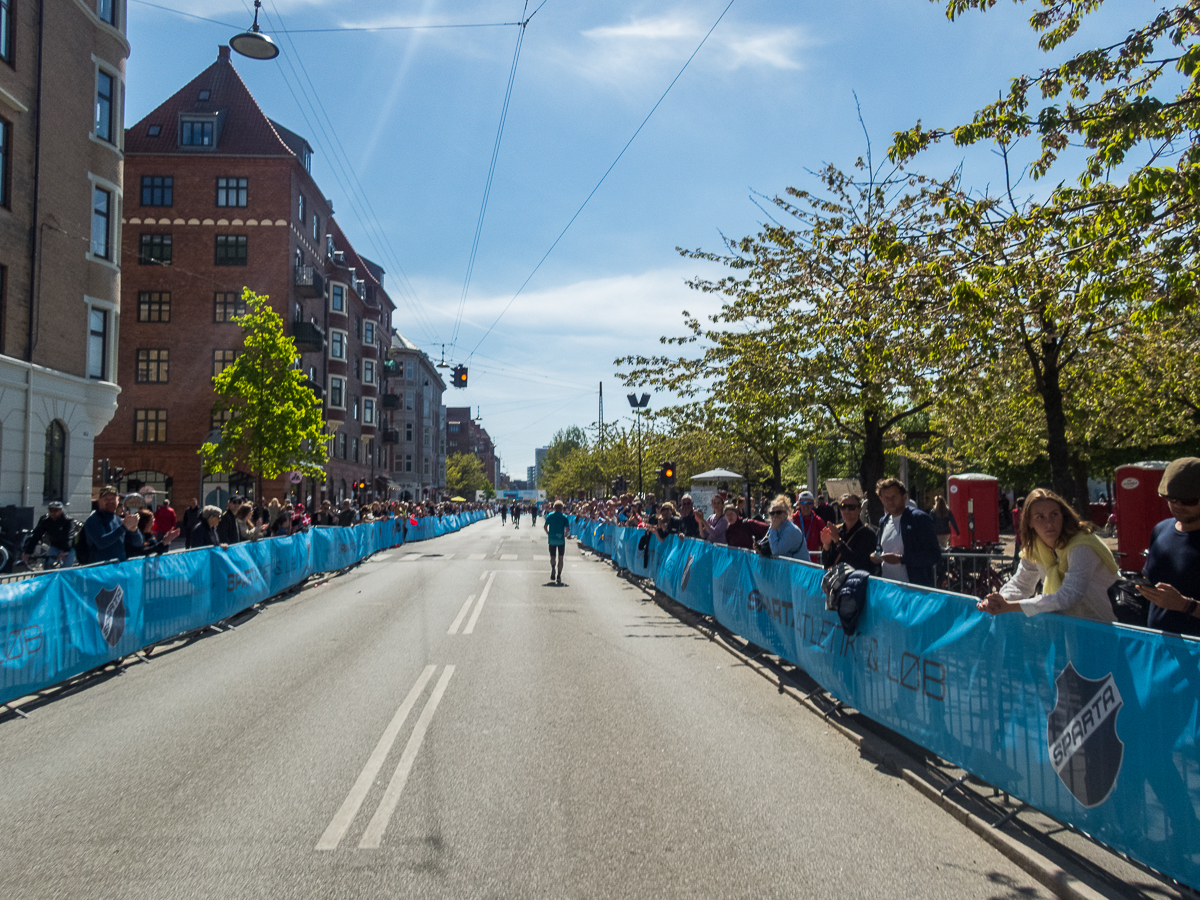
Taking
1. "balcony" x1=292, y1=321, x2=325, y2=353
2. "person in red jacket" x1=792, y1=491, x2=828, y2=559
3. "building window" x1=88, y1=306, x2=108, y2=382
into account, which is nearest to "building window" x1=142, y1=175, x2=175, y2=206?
"balcony" x1=292, y1=321, x2=325, y2=353

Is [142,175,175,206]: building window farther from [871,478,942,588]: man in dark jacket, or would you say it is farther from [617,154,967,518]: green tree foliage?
[871,478,942,588]: man in dark jacket

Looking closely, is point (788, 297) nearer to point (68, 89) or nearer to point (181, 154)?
point (68, 89)

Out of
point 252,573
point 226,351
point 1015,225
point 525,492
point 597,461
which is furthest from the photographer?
point 525,492

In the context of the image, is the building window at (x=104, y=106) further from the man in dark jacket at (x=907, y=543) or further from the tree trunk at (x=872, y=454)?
the man in dark jacket at (x=907, y=543)

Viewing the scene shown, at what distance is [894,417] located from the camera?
15.5m

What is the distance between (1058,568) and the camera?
4793 millimetres

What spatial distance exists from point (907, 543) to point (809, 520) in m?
6.19

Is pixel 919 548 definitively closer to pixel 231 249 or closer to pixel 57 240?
pixel 57 240

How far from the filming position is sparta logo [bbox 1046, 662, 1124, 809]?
390cm

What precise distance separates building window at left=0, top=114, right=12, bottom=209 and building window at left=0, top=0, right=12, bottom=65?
1.43 meters

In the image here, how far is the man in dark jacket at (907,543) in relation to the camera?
742 cm

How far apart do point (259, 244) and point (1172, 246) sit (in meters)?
42.1

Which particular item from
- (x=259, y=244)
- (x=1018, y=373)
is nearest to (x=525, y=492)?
(x=259, y=244)

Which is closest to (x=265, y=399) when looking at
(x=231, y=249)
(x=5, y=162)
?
(x=5, y=162)
